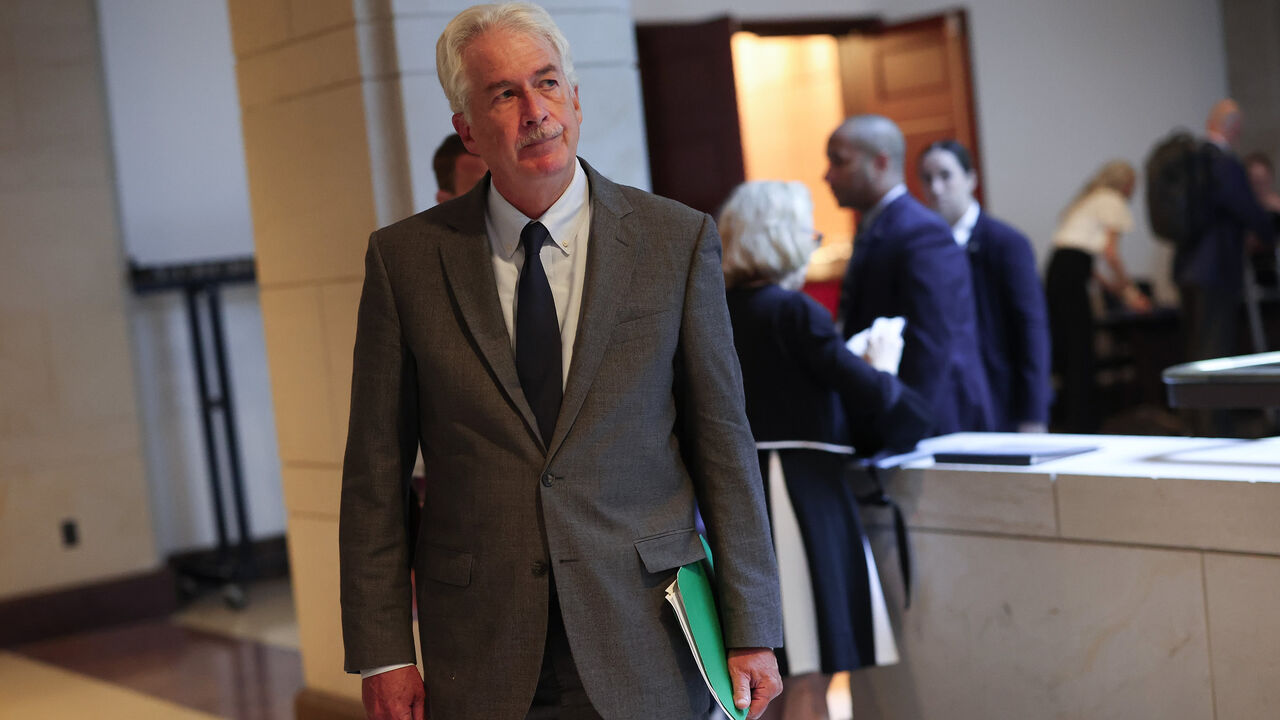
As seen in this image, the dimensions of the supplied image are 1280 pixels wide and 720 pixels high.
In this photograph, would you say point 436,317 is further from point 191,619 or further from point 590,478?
point 191,619

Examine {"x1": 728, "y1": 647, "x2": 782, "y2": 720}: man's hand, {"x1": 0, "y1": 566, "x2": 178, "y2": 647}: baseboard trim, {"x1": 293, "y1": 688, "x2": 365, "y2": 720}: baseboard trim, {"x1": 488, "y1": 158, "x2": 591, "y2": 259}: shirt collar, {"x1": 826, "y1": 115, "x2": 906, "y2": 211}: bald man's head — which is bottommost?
{"x1": 0, "y1": 566, "x2": 178, "y2": 647}: baseboard trim

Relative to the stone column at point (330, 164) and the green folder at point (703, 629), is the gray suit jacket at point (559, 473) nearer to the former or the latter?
the green folder at point (703, 629)

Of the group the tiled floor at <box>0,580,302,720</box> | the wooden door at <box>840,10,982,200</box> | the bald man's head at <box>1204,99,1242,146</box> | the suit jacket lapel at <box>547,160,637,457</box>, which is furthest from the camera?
the wooden door at <box>840,10,982,200</box>

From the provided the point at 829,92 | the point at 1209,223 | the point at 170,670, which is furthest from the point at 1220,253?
the point at 829,92

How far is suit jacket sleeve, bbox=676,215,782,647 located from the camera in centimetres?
182

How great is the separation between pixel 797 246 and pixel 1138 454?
864 mm

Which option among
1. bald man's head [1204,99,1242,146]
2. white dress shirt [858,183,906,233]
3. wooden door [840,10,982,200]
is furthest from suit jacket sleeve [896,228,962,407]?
wooden door [840,10,982,200]

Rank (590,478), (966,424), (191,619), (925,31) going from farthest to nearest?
(925,31) < (191,619) < (966,424) < (590,478)

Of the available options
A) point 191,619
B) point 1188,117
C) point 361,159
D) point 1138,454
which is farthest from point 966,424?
point 1188,117

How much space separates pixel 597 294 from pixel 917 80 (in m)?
7.53

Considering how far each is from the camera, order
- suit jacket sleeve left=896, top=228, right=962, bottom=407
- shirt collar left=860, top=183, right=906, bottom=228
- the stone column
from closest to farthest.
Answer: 1. the stone column
2. suit jacket sleeve left=896, top=228, right=962, bottom=407
3. shirt collar left=860, top=183, right=906, bottom=228

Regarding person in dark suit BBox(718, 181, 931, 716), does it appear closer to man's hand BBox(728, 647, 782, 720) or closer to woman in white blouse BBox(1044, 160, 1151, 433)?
man's hand BBox(728, 647, 782, 720)

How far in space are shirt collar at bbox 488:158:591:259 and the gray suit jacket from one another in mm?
30

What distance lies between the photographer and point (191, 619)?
6.40 m
